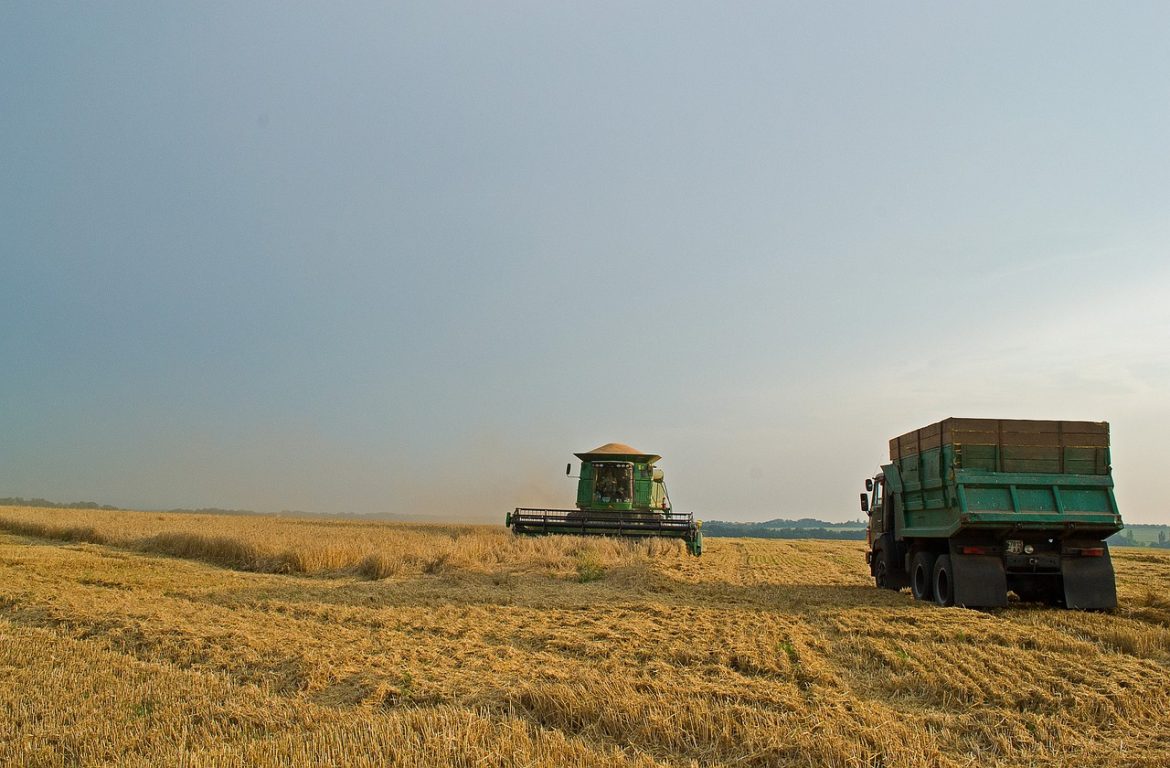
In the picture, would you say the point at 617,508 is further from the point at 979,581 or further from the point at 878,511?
the point at 979,581

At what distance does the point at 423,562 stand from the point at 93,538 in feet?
53.0

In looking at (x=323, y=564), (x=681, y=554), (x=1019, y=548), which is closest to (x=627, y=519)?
(x=681, y=554)

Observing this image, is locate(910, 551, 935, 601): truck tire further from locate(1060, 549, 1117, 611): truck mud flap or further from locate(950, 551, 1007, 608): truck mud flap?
locate(1060, 549, 1117, 611): truck mud flap

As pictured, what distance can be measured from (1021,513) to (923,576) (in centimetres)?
216

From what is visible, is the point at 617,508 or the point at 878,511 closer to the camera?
the point at 878,511

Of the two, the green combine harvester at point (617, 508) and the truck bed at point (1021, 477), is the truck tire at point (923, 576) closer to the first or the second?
the truck bed at point (1021, 477)

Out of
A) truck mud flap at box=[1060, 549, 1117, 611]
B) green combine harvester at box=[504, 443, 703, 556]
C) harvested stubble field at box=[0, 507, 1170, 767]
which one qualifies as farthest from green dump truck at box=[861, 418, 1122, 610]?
green combine harvester at box=[504, 443, 703, 556]

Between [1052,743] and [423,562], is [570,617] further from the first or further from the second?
[423,562]

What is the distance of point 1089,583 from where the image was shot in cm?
1099

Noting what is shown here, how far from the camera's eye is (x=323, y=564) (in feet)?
55.2

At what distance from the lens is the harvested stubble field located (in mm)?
4922

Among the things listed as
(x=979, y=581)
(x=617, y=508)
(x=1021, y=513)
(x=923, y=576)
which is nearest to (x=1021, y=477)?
(x=1021, y=513)

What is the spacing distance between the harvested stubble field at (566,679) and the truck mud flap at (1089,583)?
321mm

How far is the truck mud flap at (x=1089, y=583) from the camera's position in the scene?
35.6ft
